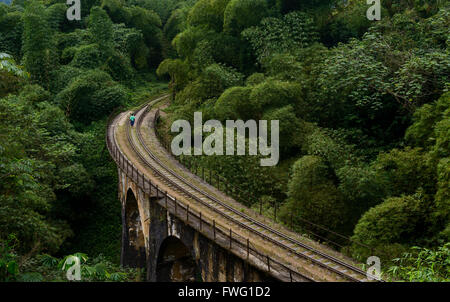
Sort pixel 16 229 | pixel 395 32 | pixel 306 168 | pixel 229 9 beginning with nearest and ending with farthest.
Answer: pixel 16 229, pixel 306 168, pixel 395 32, pixel 229 9

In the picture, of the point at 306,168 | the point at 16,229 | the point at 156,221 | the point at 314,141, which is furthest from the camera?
the point at 314,141

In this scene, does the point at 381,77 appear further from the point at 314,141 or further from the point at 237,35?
the point at 237,35

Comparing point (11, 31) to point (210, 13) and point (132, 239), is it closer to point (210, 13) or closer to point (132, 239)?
point (210, 13)

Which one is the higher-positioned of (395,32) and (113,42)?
(113,42)

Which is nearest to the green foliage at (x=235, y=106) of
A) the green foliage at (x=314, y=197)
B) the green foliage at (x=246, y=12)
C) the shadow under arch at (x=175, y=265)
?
the green foliage at (x=314, y=197)

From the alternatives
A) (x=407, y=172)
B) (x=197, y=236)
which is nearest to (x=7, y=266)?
(x=197, y=236)

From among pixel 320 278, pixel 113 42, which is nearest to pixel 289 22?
pixel 320 278

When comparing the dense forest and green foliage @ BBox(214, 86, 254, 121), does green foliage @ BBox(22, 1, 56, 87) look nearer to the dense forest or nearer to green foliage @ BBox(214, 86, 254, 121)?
the dense forest

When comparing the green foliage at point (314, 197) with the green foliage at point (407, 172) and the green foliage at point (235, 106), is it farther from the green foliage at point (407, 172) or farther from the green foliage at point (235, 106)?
the green foliage at point (235, 106)
